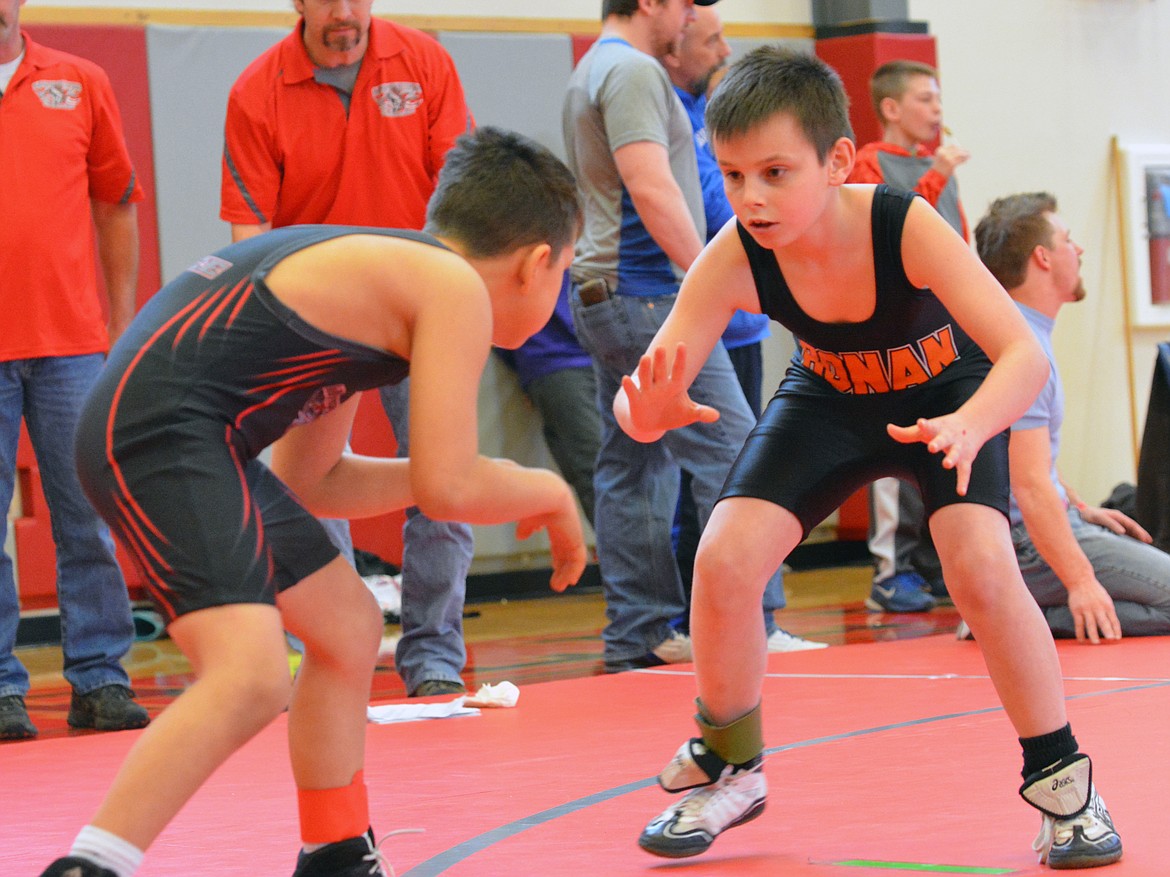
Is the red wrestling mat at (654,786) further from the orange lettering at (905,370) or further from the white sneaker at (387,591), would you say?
the white sneaker at (387,591)

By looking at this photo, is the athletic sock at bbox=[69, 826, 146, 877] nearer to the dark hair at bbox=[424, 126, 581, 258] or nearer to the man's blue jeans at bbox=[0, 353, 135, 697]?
the dark hair at bbox=[424, 126, 581, 258]

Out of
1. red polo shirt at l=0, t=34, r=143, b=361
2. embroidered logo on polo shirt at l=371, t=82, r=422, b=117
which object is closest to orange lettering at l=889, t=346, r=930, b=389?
embroidered logo on polo shirt at l=371, t=82, r=422, b=117

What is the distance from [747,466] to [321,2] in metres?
2.00

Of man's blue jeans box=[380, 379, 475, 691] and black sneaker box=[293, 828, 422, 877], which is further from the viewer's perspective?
man's blue jeans box=[380, 379, 475, 691]

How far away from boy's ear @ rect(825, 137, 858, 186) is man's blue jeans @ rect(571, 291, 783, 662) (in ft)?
5.50

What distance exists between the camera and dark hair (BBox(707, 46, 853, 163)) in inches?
89.8

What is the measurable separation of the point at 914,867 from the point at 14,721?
7.59 ft

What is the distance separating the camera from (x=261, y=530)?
192 centimetres

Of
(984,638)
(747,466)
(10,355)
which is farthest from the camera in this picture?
(10,355)

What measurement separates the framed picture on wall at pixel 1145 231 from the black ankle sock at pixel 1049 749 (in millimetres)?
6254

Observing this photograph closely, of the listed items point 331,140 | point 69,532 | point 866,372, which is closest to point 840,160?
point 866,372

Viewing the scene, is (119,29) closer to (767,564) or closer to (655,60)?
(655,60)

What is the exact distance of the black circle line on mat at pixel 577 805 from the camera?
2.25m

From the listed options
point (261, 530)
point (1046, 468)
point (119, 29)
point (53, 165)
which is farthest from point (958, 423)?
point (119, 29)
